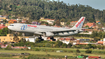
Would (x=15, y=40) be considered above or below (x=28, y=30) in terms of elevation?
below

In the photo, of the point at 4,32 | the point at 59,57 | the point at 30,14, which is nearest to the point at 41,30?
the point at 59,57

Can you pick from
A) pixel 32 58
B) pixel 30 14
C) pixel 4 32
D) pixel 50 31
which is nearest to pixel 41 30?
pixel 50 31

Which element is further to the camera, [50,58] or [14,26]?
[14,26]

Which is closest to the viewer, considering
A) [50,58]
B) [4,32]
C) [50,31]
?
[50,58]

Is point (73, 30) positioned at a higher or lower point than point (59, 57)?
higher

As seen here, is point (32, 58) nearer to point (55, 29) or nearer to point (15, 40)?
point (55, 29)

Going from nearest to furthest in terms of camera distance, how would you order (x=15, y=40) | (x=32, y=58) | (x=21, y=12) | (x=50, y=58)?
(x=32, y=58)
(x=50, y=58)
(x=15, y=40)
(x=21, y=12)

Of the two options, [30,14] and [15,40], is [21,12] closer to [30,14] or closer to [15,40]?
[30,14]

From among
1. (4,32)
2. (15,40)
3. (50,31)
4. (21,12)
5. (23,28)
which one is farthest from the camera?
(21,12)

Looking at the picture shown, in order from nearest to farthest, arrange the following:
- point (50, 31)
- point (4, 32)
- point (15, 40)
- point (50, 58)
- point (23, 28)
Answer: point (50, 58), point (23, 28), point (50, 31), point (15, 40), point (4, 32)
